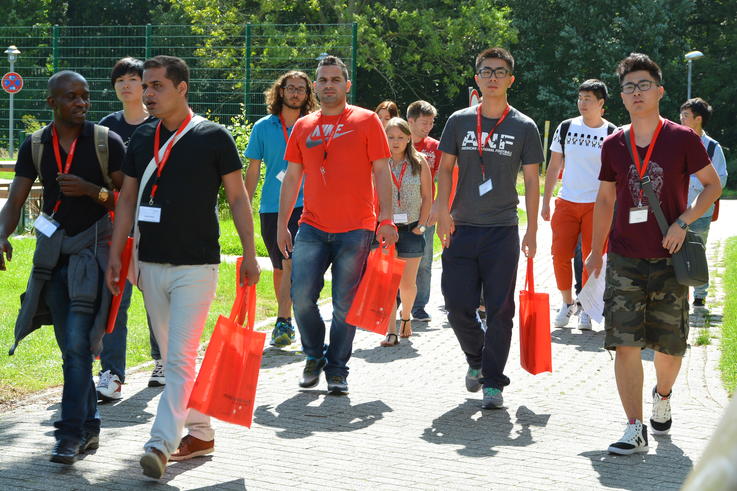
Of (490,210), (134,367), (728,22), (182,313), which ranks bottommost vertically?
(134,367)

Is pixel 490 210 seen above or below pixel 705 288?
above

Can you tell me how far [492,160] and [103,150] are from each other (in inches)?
94.2

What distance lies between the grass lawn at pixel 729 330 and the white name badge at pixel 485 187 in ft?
6.06

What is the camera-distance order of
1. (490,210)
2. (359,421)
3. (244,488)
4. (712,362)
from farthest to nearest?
(712,362) → (490,210) → (359,421) → (244,488)

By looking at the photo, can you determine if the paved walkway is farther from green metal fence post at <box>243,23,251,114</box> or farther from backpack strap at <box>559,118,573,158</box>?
green metal fence post at <box>243,23,251,114</box>

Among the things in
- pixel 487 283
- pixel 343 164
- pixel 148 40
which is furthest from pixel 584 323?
pixel 148 40

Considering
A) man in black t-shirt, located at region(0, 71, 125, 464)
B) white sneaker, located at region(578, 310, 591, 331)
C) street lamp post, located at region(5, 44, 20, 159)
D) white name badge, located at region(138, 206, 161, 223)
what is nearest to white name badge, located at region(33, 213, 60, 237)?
man in black t-shirt, located at region(0, 71, 125, 464)

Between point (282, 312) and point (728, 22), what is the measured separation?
51150 millimetres

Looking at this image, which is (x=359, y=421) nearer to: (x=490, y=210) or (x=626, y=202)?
Result: (x=490, y=210)

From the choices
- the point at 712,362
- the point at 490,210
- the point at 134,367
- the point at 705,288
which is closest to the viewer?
the point at 490,210

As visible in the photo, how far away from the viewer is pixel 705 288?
1101cm

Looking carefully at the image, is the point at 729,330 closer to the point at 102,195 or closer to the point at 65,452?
the point at 102,195

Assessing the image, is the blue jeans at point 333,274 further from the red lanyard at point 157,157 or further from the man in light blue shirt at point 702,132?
the man in light blue shirt at point 702,132

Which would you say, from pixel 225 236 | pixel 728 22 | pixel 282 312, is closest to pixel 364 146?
pixel 282 312
